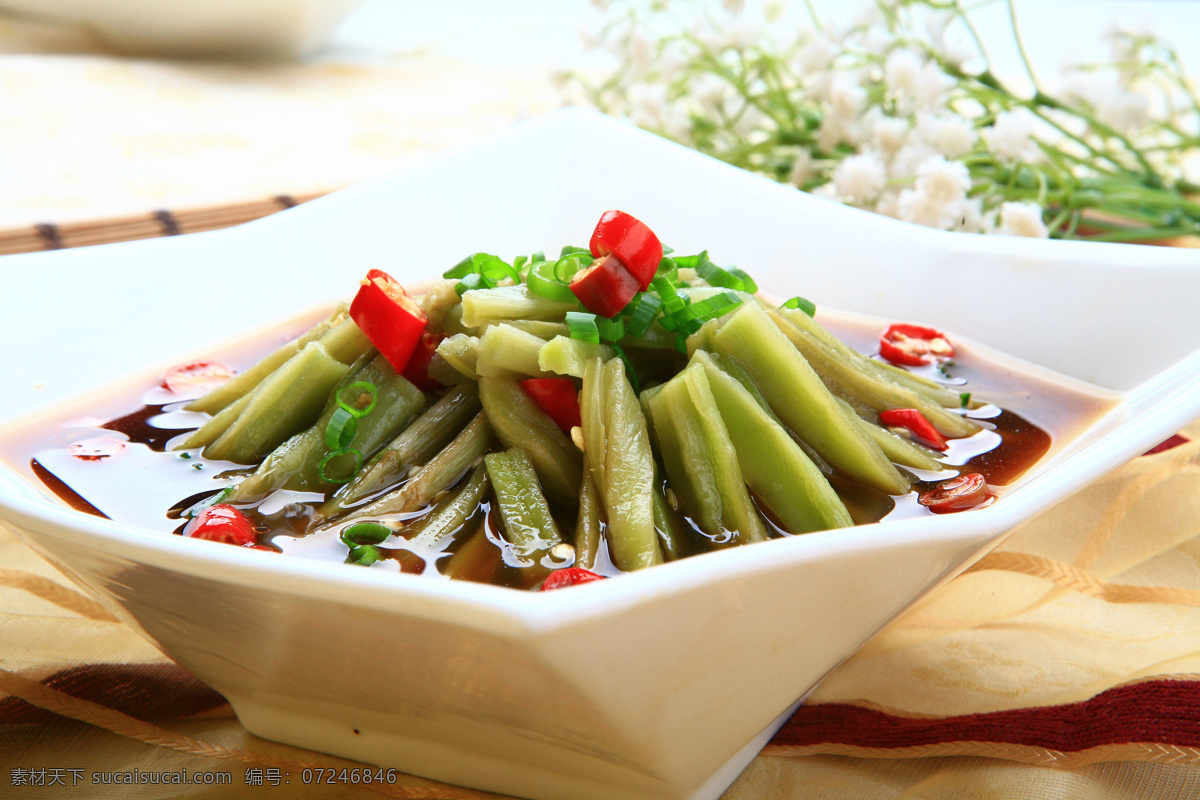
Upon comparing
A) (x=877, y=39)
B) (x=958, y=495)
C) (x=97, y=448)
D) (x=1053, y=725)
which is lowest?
(x=1053, y=725)

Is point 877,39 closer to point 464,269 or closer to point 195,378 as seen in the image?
point 464,269

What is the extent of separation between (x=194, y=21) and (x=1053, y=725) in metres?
5.04

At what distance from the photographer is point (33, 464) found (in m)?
1.45

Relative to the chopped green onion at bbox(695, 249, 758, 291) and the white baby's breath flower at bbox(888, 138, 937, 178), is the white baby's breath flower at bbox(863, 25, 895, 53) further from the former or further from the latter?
the chopped green onion at bbox(695, 249, 758, 291)

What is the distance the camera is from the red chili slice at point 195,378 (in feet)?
5.56

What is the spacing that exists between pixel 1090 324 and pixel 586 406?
0.93 m

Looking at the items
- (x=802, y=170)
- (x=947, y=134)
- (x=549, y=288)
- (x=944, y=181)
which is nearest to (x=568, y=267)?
(x=549, y=288)

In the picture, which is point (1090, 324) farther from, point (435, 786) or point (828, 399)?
point (435, 786)

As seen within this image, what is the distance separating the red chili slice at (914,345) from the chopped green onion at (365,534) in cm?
97

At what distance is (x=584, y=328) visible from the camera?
123 centimetres

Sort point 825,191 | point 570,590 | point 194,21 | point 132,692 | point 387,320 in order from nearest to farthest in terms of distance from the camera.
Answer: point 570,590
point 132,692
point 387,320
point 825,191
point 194,21

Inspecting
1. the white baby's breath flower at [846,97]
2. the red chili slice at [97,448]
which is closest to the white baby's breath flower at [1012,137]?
the white baby's breath flower at [846,97]

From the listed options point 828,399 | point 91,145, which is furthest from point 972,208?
point 91,145

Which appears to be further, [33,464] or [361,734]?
[33,464]
